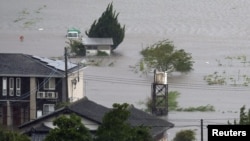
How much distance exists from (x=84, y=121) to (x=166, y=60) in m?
7.82

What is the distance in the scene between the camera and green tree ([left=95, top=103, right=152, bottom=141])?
6.02 meters

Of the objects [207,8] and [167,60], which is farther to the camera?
[207,8]

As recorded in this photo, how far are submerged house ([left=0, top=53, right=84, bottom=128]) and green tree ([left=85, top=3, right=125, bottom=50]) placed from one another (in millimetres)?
7433

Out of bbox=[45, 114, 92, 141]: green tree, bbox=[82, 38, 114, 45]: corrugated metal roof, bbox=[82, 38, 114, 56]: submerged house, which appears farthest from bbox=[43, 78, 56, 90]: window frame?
bbox=[82, 38, 114, 45]: corrugated metal roof

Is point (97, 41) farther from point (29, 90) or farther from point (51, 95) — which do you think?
point (51, 95)

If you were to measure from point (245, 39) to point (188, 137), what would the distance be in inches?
474

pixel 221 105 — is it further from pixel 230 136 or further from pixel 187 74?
pixel 230 136

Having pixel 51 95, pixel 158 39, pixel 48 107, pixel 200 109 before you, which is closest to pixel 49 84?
pixel 51 95

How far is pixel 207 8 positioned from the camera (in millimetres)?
25516

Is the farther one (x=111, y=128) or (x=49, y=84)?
(x=49, y=84)

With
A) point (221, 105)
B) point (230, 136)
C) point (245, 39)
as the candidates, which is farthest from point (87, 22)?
point (230, 136)

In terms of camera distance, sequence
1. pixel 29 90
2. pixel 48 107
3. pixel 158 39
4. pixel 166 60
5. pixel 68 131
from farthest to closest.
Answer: pixel 158 39 → pixel 166 60 → pixel 29 90 → pixel 48 107 → pixel 68 131

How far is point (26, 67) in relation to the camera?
1084 centimetres

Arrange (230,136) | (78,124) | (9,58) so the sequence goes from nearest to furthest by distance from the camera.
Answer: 1. (230,136)
2. (78,124)
3. (9,58)
